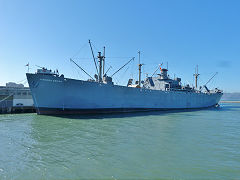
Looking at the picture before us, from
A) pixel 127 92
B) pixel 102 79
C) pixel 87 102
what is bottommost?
pixel 87 102

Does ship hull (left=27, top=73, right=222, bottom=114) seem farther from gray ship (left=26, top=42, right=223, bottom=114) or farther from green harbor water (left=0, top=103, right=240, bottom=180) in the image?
Result: green harbor water (left=0, top=103, right=240, bottom=180)

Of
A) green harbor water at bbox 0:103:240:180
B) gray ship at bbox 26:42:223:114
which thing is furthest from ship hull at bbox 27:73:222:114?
green harbor water at bbox 0:103:240:180

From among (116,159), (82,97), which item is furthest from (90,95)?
(116,159)

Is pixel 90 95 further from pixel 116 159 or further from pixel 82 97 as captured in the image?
pixel 116 159

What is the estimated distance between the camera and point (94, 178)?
5.61 meters

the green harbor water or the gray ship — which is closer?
the green harbor water

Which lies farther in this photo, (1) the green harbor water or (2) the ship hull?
(2) the ship hull

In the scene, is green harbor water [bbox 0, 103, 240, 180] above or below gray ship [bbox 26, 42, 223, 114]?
below

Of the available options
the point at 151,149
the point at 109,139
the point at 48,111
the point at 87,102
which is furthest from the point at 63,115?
the point at 151,149

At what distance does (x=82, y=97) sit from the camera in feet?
77.5

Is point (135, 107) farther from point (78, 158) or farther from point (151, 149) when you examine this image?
point (78, 158)

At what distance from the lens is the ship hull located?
21.8m

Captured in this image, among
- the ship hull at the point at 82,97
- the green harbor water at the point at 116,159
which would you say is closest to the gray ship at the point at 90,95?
the ship hull at the point at 82,97

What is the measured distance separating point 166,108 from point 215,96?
30.9m
